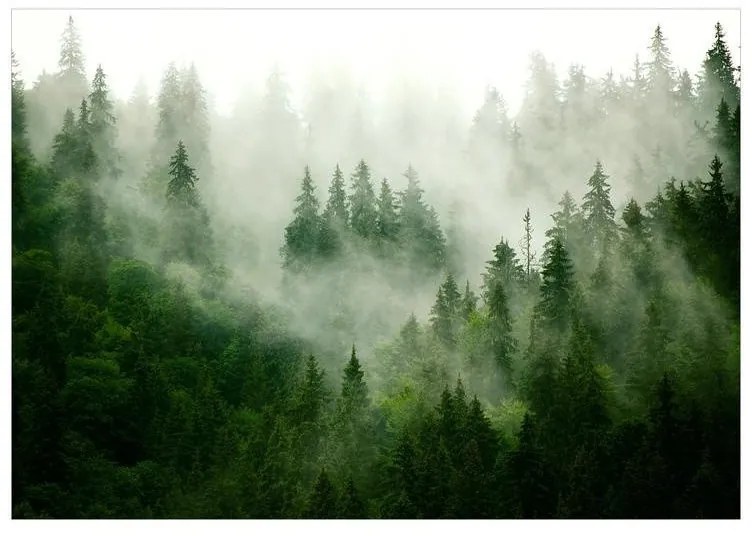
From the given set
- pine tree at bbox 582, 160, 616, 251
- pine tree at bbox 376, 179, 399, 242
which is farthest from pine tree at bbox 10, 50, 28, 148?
pine tree at bbox 582, 160, 616, 251

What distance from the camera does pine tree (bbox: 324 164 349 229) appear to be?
1677 inches

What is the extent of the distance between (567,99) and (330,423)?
21.7m

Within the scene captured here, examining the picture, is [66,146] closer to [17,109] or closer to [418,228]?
[17,109]

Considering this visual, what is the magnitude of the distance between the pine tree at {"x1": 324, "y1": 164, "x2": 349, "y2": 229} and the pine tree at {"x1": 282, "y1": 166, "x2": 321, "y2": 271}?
713 millimetres

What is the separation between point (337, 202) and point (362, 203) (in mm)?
1289

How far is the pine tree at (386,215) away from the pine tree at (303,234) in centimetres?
332

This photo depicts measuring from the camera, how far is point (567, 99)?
47.9 meters

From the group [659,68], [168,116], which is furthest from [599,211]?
[168,116]

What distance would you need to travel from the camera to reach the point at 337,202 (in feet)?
142

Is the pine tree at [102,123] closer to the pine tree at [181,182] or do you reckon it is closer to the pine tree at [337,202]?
the pine tree at [181,182]

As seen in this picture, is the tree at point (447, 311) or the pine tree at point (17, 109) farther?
the tree at point (447, 311)

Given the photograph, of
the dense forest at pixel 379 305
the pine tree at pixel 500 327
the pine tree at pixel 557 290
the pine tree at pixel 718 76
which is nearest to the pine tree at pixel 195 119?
the dense forest at pixel 379 305

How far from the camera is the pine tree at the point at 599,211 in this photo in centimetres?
3972

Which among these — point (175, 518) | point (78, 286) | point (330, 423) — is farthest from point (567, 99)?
point (175, 518)
